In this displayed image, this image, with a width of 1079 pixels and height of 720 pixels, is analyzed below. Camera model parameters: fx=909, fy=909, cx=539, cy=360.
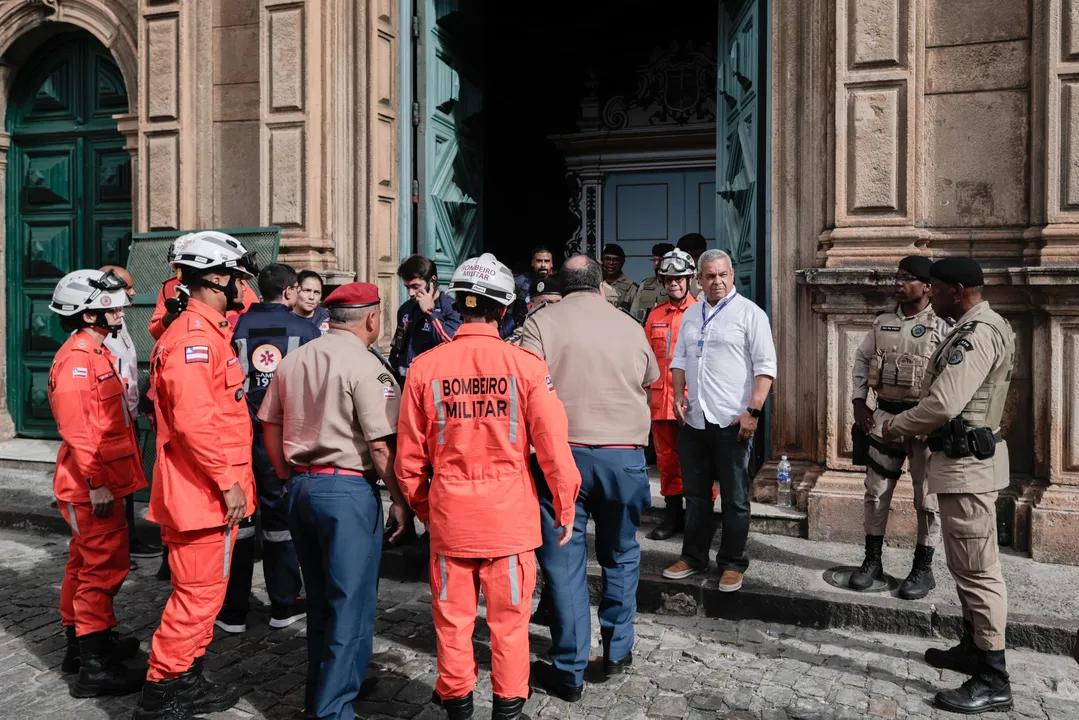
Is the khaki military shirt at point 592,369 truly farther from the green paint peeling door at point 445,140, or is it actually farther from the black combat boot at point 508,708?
the green paint peeling door at point 445,140

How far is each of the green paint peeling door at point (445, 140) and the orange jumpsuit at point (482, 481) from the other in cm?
465

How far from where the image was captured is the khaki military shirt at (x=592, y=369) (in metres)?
4.16

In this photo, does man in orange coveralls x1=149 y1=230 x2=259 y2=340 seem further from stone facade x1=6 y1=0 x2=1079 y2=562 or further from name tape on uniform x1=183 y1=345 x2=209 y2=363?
stone facade x1=6 y1=0 x2=1079 y2=562

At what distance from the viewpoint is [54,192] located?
913 cm

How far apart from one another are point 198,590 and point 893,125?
492cm

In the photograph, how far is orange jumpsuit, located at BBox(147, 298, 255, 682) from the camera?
3697 millimetres

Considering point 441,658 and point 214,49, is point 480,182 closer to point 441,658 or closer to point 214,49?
point 214,49

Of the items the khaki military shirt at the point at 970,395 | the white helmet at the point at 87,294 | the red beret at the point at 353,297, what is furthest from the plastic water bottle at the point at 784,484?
the white helmet at the point at 87,294

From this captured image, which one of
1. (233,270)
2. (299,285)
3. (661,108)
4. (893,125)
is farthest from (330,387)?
(661,108)

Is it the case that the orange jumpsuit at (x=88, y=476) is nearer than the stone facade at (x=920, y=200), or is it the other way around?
the orange jumpsuit at (x=88, y=476)

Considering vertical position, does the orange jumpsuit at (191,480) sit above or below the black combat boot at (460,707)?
above

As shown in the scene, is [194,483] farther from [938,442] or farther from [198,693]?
[938,442]

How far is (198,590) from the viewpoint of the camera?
375 cm

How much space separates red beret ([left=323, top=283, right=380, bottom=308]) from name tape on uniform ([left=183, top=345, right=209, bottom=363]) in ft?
1.82
